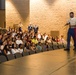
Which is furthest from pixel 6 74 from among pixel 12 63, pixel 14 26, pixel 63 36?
pixel 14 26

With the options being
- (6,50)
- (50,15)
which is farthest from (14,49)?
(50,15)

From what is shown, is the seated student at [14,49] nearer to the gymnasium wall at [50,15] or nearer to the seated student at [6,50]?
the seated student at [6,50]

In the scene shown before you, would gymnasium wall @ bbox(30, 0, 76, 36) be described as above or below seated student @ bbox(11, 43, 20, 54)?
above

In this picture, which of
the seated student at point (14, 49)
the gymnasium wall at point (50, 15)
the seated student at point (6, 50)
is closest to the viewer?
the seated student at point (6, 50)

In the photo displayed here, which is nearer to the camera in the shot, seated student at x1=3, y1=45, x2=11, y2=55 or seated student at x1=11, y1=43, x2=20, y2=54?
seated student at x1=3, y1=45, x2=11, y2=55

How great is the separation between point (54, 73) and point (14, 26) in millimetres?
20413

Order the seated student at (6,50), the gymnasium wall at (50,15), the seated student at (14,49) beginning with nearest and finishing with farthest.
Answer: the seated student at (6,50) < the seated student at (14,49) < the gymnasium wall at (50,15)

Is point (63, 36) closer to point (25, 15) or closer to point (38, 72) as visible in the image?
point (25, 15)

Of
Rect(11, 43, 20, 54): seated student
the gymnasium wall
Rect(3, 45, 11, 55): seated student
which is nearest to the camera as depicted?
Rect(3, 45, 11, 55): seated student

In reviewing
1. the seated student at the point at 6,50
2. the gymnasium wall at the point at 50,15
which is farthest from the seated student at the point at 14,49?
the gymnasium wall at the point at 50,15

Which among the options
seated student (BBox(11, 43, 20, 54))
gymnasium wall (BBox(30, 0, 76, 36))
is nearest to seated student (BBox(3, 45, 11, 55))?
seated student (BBox(11, 43, 20, 54))

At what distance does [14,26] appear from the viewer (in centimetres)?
2609

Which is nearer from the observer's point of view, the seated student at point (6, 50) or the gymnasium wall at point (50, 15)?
the seated student at point (6, 50)

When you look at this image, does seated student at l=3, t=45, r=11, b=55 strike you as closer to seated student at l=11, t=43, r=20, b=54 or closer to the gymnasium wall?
seated student at l=11, t=43, r=20, b=54
